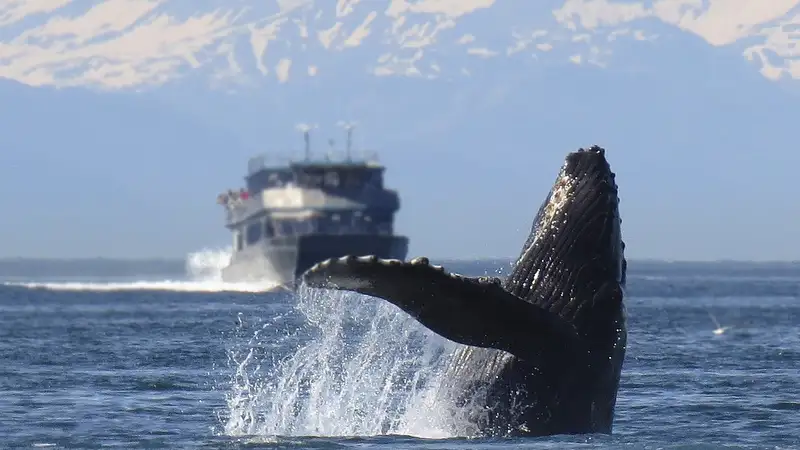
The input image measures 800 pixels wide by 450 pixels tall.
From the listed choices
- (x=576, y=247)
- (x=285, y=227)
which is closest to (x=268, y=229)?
(x=285, y=227)

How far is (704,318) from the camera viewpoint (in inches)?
1976

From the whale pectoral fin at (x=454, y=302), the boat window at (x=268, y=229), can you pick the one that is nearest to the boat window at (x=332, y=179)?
the boat window at (x=268, y=229)

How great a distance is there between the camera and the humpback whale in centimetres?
1216

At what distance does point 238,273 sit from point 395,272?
82305 millimetres

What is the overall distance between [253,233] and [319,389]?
71340mm

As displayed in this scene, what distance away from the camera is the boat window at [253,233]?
88.7m

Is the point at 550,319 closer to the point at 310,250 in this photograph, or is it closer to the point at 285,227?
the point at 310,250

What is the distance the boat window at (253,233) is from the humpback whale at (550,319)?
7461 cm

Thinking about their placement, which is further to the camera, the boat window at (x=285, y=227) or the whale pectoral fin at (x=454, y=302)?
the boat window at (x=285, y=227)

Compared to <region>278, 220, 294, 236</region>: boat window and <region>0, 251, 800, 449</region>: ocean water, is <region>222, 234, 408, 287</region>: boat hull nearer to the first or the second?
<region>278, 220, 294, 236</region>: boat window

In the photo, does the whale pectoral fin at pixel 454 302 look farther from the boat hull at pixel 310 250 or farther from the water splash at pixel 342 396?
the boat hull at pixel 310 250

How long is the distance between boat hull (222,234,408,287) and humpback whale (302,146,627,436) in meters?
57.8

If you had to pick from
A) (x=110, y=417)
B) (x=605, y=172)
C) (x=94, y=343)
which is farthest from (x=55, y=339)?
(x=605, y=172)

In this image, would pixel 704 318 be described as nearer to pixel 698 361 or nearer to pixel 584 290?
pixel 698 361
